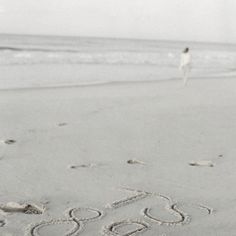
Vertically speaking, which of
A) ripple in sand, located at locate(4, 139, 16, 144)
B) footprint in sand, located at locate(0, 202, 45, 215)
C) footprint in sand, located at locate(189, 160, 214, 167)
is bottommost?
ripple in sand, located at locate(4, 139, 16, 144)

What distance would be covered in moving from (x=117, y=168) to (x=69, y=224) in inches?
61.7

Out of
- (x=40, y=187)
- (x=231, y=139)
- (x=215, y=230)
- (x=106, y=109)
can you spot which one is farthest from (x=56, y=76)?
(x=215, y=230)

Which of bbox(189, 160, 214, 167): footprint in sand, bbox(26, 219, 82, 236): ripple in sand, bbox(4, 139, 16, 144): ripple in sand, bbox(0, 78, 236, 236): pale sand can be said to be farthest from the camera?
bbox(4, 139, 16, 144): ripple in sand

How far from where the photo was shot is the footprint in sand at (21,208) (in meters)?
3.63

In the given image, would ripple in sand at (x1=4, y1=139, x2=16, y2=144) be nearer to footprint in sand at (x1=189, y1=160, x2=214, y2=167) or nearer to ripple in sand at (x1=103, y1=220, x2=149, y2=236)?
footprint in sand at (x1=189, y1=160, x2=214, y2=167)

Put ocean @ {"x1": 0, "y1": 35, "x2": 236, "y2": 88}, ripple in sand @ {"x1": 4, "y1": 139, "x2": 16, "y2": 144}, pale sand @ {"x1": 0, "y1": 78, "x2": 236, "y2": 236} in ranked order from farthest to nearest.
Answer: ocean @ {"x1": 0, "y1": 35, "x2": 236, "y2": 88} → ripple in sand @ {"x1": 4, "y1": 139, "x2": 16, "y2": 144} → pale sand @ {"x1": 0, "y1": 78, "x2": 236, "y2": 236}

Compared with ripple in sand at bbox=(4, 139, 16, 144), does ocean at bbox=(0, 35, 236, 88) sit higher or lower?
lower

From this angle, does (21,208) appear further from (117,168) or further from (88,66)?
(88,66)

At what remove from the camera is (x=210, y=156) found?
5473 mm

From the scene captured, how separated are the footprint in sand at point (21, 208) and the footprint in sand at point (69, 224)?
239mm

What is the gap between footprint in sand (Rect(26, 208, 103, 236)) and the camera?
10.7 ft

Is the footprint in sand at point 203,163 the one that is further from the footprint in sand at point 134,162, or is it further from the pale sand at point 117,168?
the footprint in sand at point 134,162

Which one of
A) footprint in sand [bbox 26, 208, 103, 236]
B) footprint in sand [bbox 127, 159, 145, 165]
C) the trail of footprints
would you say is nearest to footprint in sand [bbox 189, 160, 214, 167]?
footprint in sand [bbox 127, 159, 145, 165]

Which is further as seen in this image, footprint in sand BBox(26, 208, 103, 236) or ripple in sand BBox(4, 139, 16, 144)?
ripple in sand BBox(4, 139, 16, 144)
